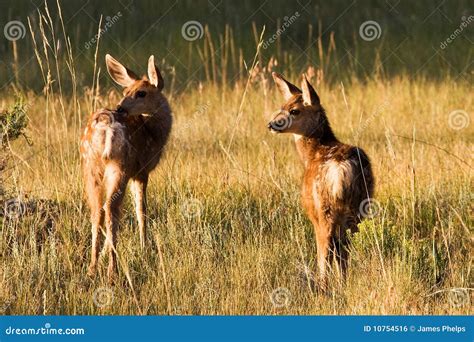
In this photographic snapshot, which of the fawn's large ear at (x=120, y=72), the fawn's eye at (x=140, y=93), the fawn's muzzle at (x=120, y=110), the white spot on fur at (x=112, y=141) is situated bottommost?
the white spot on fur at (x=112, y=141)

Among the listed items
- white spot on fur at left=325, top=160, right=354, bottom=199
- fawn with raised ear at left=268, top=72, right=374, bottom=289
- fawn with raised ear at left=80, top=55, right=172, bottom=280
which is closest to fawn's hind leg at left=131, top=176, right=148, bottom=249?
fawn with raised ear at left=80, top=55, right=172, bottom=280

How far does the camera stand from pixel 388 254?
715cm

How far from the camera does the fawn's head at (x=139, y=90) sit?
7.98 m

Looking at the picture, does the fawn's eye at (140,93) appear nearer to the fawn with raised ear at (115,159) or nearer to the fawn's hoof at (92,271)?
the fawn with raised ear at (115,159)

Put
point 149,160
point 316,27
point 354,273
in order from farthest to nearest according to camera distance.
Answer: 1. point 316,27
2. point 149,160
3. point 354,273

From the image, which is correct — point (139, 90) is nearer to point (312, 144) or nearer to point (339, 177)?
point (312, 144)

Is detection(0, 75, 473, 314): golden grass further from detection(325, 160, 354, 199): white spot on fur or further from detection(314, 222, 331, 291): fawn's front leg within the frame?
detection(325, 160, 354, 199): white spot on fur

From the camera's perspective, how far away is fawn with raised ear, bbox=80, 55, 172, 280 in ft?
24.2

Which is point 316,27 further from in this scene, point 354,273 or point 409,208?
point 354,273

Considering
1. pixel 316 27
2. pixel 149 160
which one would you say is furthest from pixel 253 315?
pixel 316 27

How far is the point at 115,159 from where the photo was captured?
7391 millimetres

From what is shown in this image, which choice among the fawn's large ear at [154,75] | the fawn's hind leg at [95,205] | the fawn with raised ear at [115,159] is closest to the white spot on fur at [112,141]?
the fawn with raised ear at [115,159]

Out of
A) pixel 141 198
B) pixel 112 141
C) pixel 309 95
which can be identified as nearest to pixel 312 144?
pixel 309 95

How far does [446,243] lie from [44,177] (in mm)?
3570
